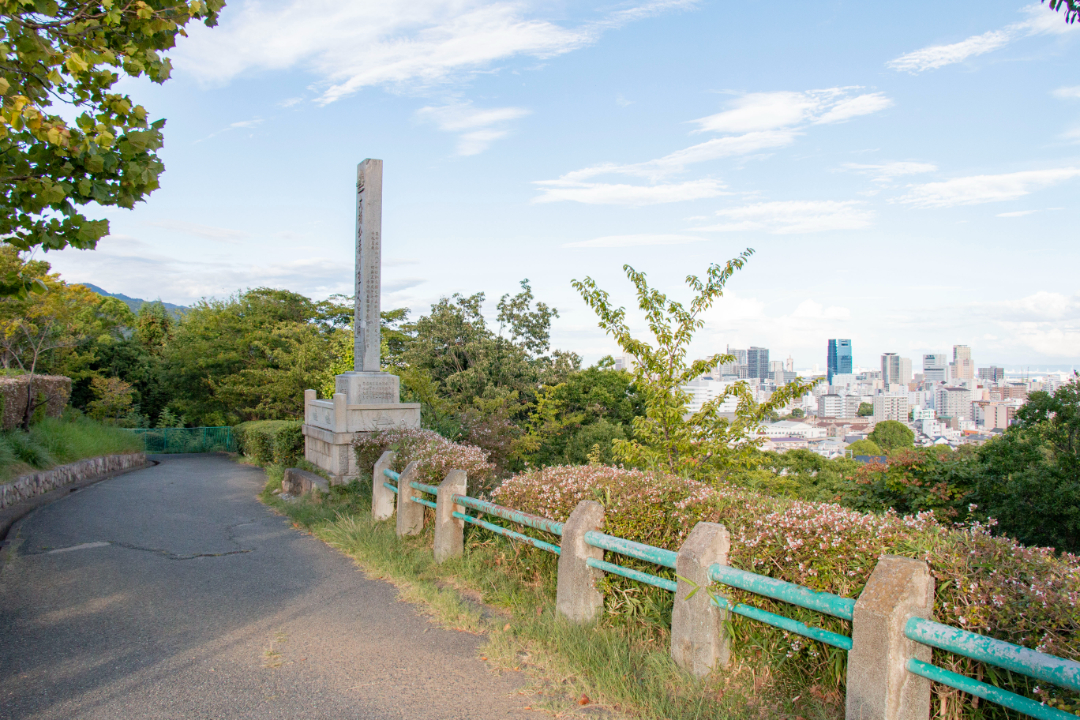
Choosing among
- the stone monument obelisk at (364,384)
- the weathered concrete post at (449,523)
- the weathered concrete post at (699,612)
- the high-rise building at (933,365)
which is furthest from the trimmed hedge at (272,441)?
the high-rise building at (933,365)

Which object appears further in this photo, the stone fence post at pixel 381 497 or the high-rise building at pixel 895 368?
the high-rise building at pixel 895 368

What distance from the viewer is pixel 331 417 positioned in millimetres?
10859

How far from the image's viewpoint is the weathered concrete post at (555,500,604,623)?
4707 millimetres

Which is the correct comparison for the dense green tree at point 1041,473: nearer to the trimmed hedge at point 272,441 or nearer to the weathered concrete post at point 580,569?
the weathered concrete post at point 580,569

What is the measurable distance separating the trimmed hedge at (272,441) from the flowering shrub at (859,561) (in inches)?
414

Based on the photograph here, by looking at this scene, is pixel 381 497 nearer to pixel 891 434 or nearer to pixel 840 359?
pixel 891 434

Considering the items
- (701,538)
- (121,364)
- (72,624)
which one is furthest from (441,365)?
(701,538)

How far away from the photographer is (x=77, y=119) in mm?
4863

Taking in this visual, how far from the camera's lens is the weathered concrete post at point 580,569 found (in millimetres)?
4707

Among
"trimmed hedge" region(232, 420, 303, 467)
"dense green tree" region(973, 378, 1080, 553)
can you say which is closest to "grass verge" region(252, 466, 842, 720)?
"dense green tree" region(973, 378, 1080, 553)

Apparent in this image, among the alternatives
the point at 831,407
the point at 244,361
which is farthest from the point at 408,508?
the point at 831,407

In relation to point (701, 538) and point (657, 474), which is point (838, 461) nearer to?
point (657, 474)

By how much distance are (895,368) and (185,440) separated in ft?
192

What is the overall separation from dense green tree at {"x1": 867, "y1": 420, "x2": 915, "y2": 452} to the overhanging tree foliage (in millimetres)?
28140
